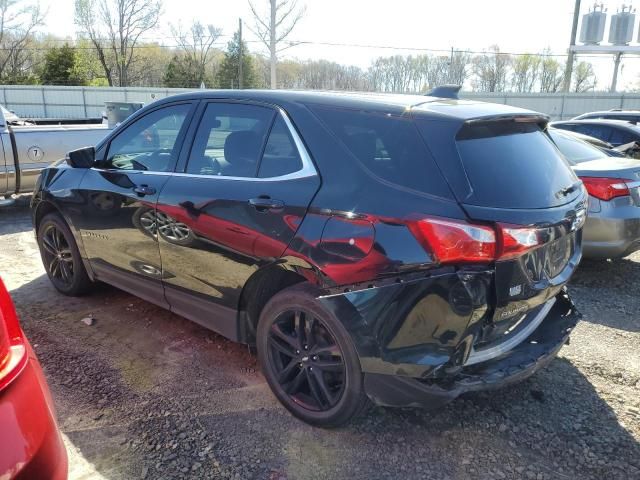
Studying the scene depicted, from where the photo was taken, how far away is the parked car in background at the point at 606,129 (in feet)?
30.8

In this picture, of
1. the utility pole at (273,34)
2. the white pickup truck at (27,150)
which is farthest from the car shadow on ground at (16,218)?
the utility pole at (273,34)

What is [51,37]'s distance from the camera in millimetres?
53031

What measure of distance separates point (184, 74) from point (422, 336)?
46.9 meters

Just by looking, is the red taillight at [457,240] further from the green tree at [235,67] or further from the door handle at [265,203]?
the green tree at [235,67]

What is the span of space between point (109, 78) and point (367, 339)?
52136 mm

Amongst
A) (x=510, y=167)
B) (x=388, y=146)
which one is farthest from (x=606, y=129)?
(x=388, y=146)

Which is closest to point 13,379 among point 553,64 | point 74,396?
point 74,396

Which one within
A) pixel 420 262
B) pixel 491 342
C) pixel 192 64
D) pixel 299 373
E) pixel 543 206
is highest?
pixel 192 64

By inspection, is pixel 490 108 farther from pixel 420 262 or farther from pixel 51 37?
pixel 51 37

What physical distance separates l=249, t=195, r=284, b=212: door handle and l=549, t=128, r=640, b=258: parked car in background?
3.50 metres

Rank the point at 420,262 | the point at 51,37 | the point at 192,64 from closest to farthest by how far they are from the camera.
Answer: the point at 420,262
the point at 192,64
the point at 51,37

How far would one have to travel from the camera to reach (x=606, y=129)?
9672 millimetres

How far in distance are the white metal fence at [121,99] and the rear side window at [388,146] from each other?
82.3ft

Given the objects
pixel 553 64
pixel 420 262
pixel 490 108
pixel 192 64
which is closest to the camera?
pixel 420 262
